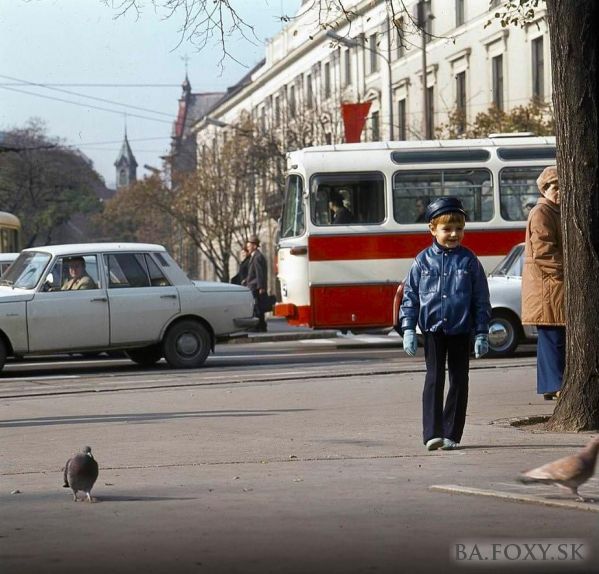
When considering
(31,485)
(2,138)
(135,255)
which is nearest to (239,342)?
(135,255)

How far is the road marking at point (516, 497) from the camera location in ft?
23.2

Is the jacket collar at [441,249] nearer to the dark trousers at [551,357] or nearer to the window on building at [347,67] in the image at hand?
the dark trousers at [551,357]

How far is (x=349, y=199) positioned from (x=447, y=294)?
48.2 ft

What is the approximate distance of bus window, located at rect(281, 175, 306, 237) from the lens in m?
24.4

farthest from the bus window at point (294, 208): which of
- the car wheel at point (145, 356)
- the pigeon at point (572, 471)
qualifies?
the pigeon at point (572, 471)

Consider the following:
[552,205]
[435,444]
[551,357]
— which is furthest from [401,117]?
[435,444]

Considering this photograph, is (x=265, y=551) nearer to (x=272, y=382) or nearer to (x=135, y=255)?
(x=272, y=382)

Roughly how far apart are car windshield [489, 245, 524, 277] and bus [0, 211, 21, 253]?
15717 mm

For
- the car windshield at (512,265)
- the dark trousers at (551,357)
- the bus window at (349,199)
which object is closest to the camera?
the dark trousers at (551,357)

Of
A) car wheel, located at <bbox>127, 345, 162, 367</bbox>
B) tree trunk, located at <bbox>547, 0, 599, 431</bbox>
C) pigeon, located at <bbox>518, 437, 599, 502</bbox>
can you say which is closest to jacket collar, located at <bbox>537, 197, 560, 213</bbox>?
tree trunk, located at <bbox>547, 0, 599, 431</bbox>

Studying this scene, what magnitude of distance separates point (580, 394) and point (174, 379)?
812 centimetres

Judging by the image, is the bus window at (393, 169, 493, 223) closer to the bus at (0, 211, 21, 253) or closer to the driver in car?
the driver in car

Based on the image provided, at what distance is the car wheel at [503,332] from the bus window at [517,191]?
148 inches

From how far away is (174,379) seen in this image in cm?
1803
